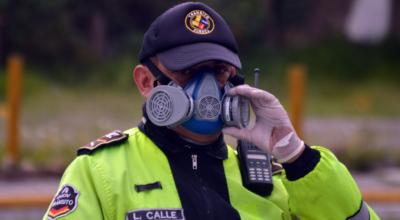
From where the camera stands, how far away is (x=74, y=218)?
2.62 m

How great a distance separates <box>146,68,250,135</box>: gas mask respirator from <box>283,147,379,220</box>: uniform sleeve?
202 mm

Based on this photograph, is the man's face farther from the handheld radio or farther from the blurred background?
the blurred background

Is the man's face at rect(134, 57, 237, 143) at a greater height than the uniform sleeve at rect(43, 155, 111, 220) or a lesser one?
greater

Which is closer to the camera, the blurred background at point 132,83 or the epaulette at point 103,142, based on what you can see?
the epaulette at point 103,142

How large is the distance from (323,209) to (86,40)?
15.0 meters

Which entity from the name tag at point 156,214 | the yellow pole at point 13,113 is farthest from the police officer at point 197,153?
the yellow pole at point 13,113

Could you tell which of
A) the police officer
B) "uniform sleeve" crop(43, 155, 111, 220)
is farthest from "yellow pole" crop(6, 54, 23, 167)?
"uniform sleeve" crop(43, 155, 111, 220)

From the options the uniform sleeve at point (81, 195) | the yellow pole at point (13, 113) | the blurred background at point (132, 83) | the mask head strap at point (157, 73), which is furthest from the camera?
the blurred background at point (132, 83)

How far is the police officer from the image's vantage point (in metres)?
2.72

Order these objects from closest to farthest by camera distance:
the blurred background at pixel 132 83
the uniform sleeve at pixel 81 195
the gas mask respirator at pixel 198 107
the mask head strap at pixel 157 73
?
the uniform sleeve at pixel 81 195
the gas mask respirator at pixel 198 107
the mask head strap at pixel 157 73
the blurred background at pixel 132 83

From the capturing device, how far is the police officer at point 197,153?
2.72m

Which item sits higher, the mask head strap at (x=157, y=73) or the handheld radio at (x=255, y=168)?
the mask head strap at (x=157, y=73)

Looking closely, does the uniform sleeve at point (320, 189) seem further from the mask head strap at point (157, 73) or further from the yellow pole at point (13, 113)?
the yellow pole at point (13, 113)

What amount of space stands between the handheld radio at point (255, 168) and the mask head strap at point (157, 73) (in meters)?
0.25
